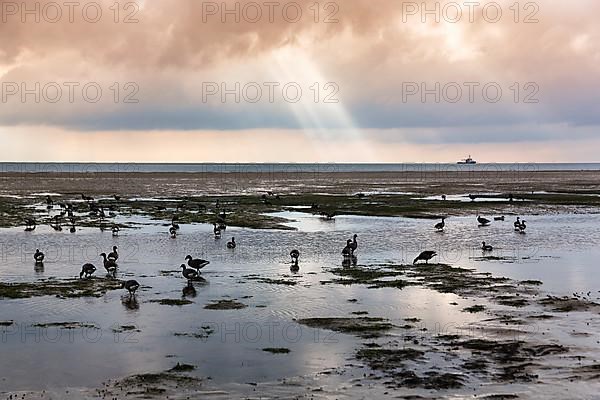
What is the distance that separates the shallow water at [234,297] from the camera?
15.2m

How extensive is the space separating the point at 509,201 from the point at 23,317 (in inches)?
2203

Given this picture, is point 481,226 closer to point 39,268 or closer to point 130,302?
point 39,268

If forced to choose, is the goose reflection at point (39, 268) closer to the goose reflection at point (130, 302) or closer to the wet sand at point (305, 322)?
the wet sand at point (305, 322)

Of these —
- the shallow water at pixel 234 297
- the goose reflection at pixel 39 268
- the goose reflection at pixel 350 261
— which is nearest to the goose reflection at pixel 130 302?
the shallow water at pixel 234 297

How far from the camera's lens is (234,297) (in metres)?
21.9

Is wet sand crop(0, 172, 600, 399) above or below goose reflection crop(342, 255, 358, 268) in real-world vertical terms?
below

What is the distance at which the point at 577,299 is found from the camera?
21328mm

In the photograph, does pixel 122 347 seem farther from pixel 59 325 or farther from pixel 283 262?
pixel 283 262

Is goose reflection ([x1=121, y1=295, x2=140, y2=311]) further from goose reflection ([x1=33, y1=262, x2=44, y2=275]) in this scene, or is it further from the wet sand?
goose reflection ([x1=33, y1=262, x2=44, y2=275])

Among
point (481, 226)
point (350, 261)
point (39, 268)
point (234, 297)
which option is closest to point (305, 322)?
point (234, 297)

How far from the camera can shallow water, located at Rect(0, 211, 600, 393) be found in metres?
15.2

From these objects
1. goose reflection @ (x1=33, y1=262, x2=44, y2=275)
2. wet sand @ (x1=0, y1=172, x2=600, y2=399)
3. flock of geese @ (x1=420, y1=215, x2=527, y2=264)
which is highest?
flock of geese @ (x1=420, y1=215, x2=527, y2=264)

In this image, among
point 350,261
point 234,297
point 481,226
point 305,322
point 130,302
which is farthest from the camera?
point 481,226

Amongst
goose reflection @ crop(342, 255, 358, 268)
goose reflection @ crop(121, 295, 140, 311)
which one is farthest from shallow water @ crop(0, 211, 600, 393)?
goose reflection @ crop(342, 255, 358, 268)
